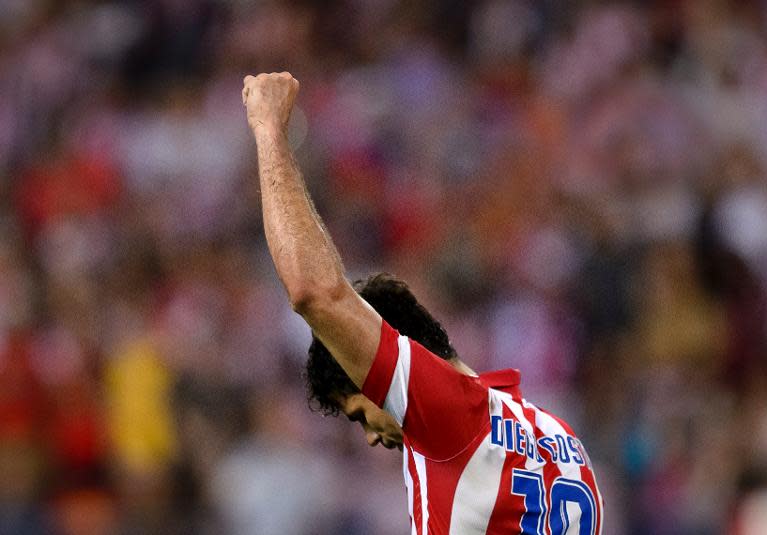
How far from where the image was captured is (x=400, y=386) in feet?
11.3

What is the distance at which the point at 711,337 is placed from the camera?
8492 millimetres

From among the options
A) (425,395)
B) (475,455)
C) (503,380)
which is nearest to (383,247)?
(503,380)

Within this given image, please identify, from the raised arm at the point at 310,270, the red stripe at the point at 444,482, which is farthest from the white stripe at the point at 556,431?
the raised arm at the point at 310,270

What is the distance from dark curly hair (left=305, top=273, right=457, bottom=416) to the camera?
12.8 ft

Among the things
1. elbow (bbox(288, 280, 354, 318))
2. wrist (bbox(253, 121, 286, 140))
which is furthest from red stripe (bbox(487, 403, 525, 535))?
wrist (bbox(253, 121, 286, 140))

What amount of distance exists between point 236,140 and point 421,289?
8.95ft

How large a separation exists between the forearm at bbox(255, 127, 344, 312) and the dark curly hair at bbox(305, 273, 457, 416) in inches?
16.8

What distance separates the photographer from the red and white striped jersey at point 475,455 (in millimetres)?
3477

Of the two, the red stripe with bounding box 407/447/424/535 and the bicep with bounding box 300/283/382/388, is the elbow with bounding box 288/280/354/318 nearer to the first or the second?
the bicep with bounding box 300/283/382/388

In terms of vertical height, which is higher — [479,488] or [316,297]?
[316,297]

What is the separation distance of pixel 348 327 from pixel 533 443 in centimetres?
61

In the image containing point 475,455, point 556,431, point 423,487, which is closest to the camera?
point 475,455

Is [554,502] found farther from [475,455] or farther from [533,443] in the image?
[475,455]

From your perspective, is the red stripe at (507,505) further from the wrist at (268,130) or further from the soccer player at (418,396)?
the wrist at (268,130)
